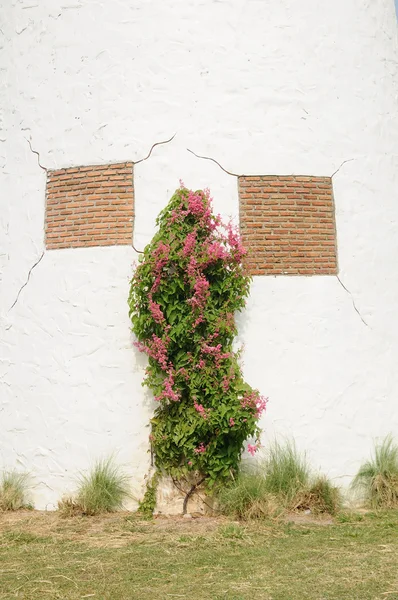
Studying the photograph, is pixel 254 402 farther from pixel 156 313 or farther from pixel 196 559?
pixel 196 559

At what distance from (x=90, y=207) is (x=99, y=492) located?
9.33ft

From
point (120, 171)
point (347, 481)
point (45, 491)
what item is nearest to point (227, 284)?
point (120, 171)

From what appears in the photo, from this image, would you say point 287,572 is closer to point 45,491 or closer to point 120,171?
point 45,491

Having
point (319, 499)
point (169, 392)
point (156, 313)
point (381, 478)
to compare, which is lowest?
point (319, 499)

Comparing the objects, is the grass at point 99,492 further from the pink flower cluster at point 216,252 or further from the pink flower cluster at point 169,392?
the pink flower cluster at point 216,252

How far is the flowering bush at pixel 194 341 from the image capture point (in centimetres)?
607

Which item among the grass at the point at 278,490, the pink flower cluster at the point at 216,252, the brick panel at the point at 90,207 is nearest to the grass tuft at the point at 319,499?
the grass at the point at 278,490

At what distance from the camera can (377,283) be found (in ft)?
23.3

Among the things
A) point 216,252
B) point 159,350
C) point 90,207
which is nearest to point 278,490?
point 159,350

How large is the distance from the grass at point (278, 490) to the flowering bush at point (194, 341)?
0.22m

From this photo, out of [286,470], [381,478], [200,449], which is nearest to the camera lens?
[200,449]

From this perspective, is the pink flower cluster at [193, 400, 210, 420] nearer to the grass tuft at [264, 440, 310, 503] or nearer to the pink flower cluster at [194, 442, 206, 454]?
the pink flower cluster at [194, 442, 206, 454]

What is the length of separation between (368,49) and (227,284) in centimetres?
329

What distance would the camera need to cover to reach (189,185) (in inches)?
269
